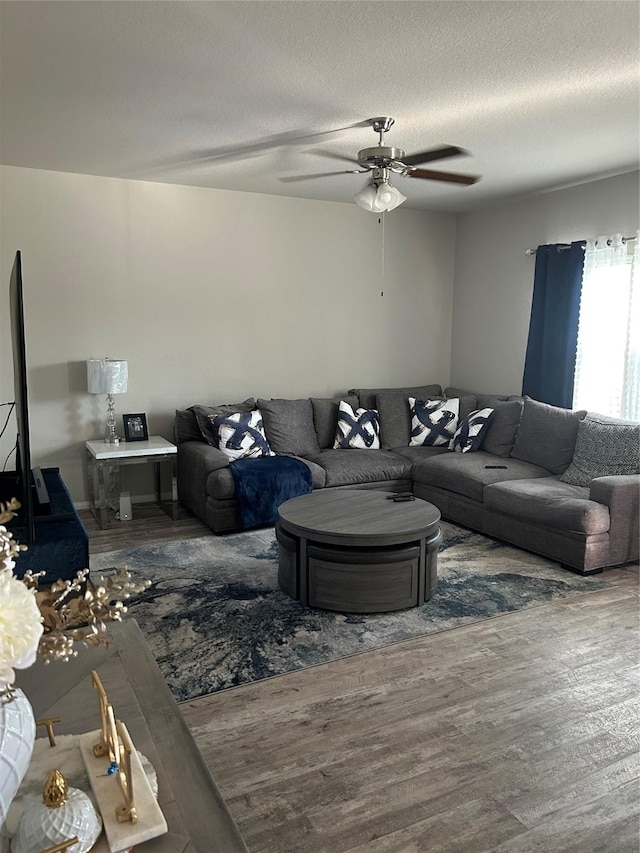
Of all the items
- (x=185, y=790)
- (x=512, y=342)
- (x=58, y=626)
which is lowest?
(x=185, y=790)

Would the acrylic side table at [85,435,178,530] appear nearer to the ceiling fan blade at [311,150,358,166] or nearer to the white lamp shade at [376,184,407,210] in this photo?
the ceiling fan blade at [311,150,358,166]

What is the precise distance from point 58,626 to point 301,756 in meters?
1.55

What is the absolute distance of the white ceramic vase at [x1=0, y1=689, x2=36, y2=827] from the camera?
3.03ft

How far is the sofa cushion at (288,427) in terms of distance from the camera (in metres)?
5.42

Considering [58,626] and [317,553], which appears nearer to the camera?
[58,626]

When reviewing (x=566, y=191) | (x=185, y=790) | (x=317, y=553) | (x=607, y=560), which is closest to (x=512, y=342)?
(x=566, y=191)

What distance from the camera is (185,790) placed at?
1217mm

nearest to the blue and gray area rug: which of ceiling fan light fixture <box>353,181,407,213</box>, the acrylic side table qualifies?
the acrylic side table

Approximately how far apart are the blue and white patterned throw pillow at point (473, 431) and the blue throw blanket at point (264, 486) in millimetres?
1398

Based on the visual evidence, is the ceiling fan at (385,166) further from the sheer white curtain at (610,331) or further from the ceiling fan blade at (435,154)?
the sheer white curtain at (610,331)

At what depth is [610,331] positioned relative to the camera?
4.94 meters

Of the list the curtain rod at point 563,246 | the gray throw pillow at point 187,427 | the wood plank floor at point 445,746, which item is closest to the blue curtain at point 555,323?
the curtain rod at point 563,246

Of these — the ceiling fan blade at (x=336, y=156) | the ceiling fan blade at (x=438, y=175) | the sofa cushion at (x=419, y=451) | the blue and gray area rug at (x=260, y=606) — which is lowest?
the blue and gray area rug at (x=260, y=606)

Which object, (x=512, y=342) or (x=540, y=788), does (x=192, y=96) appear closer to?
(x=540, y=788)
